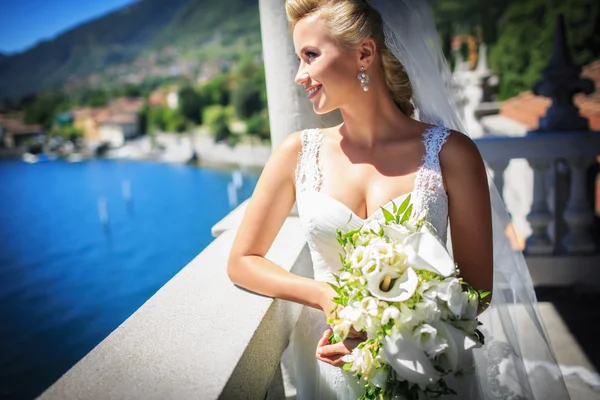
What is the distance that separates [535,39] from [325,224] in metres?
25.8

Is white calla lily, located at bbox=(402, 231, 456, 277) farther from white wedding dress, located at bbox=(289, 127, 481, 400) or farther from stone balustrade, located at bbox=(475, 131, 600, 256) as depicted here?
stone balustrade, located at bbox=(475, 131, 600, 256)

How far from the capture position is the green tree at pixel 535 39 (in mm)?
19922

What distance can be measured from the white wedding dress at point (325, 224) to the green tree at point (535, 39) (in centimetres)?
1928

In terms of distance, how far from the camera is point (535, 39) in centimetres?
2303

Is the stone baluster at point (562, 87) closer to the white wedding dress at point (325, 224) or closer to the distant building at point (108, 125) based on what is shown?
the white wedding dress at point (325, 224)

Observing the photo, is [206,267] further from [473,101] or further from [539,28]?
[539,28]

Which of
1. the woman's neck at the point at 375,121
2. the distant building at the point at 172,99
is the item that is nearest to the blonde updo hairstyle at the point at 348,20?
the woman's neck at the point at 375,121

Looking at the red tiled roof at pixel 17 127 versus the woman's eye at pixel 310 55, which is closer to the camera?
the woman's eye at pixel 310 55

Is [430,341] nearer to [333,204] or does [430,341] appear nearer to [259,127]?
[333,204]

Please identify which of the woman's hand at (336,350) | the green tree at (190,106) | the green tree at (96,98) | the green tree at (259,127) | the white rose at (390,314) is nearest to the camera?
the white rose at (390,314)

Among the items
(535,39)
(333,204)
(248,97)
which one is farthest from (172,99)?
(333,204)

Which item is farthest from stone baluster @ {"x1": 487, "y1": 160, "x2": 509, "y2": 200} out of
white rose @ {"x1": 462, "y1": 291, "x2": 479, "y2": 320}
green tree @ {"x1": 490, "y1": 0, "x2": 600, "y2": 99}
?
green tree @ {"x1": 490, "y1": 0, "x2": 600, "y2": 99}

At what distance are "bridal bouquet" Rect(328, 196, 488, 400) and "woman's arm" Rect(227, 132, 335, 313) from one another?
1.10 ft

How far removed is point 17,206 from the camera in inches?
1916
